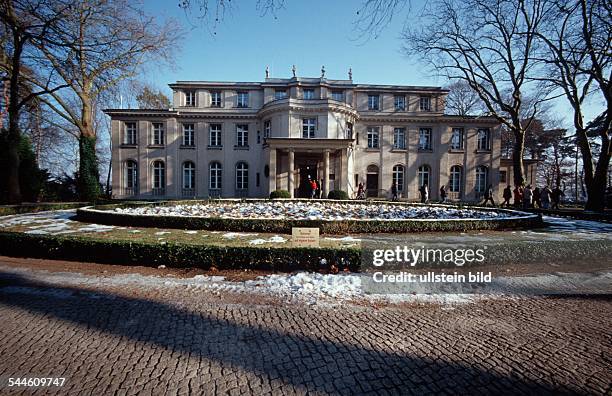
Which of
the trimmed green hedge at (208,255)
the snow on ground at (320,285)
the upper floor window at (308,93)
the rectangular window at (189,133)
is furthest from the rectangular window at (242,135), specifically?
the snow on ground at (320,285)

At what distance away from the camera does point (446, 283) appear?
502 cm

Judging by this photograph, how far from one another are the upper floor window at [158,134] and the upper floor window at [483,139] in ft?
116

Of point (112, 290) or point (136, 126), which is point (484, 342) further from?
point (136, 126)

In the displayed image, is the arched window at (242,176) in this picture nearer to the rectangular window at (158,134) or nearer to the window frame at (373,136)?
the rectangular window at (158,134)

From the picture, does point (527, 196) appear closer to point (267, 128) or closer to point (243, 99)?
point (267, 128)

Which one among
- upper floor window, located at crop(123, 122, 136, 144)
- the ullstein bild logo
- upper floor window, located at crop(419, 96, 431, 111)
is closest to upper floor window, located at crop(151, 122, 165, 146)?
upper floor window, located at crop(123, 122, 136, 144)

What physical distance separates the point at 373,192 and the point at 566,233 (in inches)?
756

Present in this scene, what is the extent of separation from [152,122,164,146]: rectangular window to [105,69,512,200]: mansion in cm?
10

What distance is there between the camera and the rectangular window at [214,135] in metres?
28.1

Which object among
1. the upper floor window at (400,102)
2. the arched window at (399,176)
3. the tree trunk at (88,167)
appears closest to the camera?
the tree trunk at (88,167)

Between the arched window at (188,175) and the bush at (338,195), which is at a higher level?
the arched window at (188,175)

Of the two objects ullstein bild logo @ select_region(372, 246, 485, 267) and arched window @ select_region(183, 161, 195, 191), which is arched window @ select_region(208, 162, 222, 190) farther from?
ullstein bild logo @ select_region(372, 246, 485, 267)

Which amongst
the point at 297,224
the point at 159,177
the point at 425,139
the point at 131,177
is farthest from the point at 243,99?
the point at 297,224

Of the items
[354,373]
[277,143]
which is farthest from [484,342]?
[277,143]
